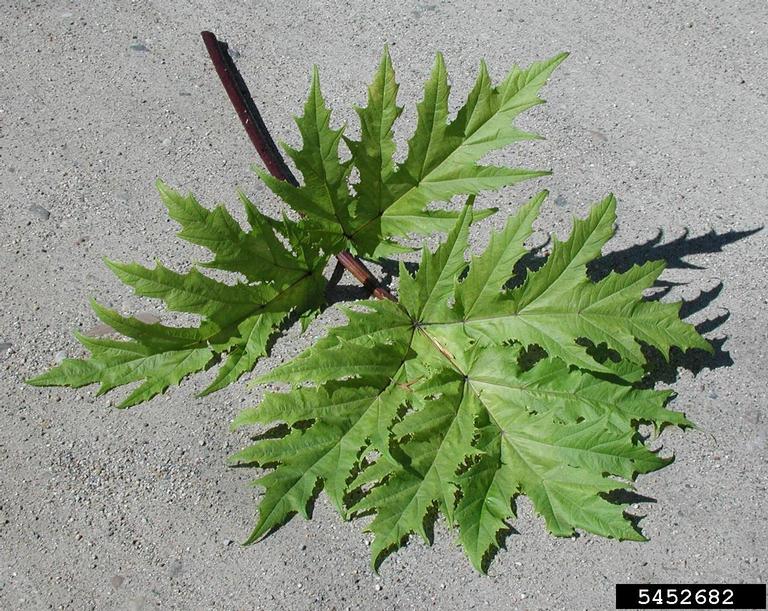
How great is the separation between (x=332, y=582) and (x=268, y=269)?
1.81ft

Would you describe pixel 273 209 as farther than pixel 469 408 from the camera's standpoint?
Yes

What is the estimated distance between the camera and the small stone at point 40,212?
184 centimetres

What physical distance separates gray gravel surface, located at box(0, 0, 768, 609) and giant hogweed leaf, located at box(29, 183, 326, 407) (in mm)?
181

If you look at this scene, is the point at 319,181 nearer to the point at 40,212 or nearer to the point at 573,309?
the point at 573,309

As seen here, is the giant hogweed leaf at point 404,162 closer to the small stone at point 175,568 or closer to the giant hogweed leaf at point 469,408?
the giant hogweed leaf at point 469,408

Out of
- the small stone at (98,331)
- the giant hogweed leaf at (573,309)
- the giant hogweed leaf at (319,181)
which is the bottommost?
the small stone at (98,331)

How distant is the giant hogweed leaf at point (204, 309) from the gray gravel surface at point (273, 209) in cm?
18

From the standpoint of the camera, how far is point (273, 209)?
1.87 meters

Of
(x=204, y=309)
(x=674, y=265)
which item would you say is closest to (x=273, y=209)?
(x=204, y=309)

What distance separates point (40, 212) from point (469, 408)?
104 centimetres

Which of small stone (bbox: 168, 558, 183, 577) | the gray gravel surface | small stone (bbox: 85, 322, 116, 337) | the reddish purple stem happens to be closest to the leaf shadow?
the gray gravel surface

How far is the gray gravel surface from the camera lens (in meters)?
1.51

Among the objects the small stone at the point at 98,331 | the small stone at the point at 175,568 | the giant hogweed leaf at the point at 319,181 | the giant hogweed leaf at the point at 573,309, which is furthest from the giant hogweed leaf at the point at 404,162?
the small stone at the point at 175,568

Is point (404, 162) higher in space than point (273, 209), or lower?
higher
